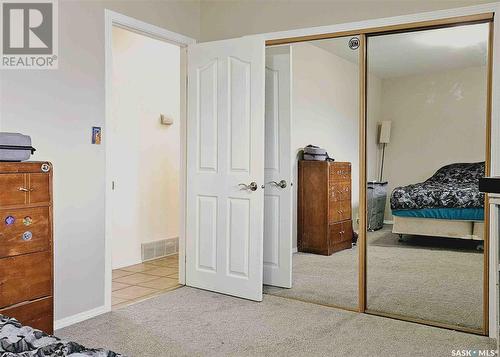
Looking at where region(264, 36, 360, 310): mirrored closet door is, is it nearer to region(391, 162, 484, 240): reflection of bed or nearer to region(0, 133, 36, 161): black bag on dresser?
region(391, 162, 484, 240): reflection of bed

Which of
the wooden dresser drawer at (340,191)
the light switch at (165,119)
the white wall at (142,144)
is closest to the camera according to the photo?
the wooden dresser drawer at (340,191)

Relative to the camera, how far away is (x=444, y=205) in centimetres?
347

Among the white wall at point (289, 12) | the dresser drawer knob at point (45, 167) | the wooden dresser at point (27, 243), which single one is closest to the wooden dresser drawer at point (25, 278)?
the wooden dresser at point (27, 243)

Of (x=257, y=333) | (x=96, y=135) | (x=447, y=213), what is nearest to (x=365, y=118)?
(x=447, y=213)

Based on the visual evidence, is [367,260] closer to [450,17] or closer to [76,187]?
[450,17]

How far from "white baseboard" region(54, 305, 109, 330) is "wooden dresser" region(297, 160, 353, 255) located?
5.34 feet

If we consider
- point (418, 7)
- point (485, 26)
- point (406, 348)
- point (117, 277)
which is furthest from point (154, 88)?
point (406, 348)

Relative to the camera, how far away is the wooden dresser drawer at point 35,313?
246 cm

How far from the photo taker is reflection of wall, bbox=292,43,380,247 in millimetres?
3637

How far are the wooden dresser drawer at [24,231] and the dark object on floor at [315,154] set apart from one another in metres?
2.09

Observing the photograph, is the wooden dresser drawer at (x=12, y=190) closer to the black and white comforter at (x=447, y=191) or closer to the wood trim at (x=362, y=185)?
the wood trim at (x=362, y=185)

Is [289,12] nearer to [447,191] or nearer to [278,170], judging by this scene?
[278,170]

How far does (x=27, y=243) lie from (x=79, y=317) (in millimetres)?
993

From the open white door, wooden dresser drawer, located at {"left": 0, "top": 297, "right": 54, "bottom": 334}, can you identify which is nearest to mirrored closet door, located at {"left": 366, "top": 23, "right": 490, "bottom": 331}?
the open white door
